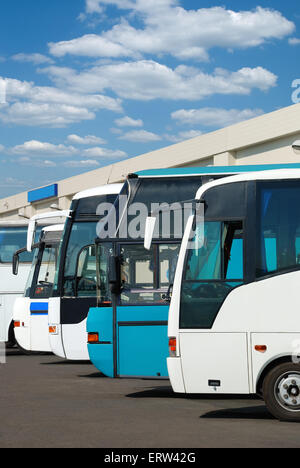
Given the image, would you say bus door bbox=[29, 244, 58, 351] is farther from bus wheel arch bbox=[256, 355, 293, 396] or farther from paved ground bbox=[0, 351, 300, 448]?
bus wheel arch bbox=[256, 355, 293, 396]

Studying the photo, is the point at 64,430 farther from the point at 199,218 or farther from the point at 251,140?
the point at 251,140

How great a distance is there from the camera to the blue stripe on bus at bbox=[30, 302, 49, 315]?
19.0 m

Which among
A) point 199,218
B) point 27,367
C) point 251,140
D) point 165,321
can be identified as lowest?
point 27,367

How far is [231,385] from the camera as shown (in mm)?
9695

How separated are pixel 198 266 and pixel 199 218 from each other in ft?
1.85

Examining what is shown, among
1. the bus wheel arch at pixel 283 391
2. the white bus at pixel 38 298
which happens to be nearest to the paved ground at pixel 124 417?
the bus wheel arch at pixel 283 391

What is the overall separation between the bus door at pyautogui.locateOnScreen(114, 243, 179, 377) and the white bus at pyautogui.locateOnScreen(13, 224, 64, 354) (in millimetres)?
6614

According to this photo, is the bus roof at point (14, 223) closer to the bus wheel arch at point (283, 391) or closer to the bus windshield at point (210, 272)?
the bus windshield at point (210, 272)

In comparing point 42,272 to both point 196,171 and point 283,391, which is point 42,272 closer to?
point 196,171

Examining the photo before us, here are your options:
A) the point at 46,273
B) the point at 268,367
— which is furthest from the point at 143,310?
the point at 46,273

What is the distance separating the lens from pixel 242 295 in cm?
978

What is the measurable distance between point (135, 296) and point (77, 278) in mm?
4347

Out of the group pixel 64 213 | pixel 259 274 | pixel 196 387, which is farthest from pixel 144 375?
pixel 64 213
